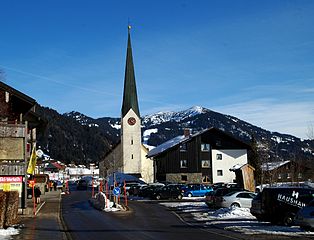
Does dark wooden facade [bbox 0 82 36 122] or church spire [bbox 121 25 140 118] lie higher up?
church spire [bbox 121 25 140 118]

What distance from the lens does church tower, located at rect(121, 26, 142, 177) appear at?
103m

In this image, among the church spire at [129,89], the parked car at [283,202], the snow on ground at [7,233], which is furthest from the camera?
the church spire at [129,89]

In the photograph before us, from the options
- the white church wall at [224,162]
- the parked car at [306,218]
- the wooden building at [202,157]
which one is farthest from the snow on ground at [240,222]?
the white church wall at [224,162]

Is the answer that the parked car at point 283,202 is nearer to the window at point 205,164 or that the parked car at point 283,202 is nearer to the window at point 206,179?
the window at point 205,164

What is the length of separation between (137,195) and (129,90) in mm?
49791

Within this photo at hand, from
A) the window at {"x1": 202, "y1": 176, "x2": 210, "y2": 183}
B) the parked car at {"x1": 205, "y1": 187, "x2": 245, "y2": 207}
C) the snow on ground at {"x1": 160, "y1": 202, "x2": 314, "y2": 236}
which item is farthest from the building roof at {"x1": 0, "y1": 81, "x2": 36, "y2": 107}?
the window at {"x1": 202, "y1": 176, "x2": 210, "y2": 183}

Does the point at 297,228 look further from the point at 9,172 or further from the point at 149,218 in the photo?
the point at 9,172

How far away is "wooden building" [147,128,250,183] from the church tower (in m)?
23.4

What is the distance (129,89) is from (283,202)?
271 ft

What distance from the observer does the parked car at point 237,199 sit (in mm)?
31275

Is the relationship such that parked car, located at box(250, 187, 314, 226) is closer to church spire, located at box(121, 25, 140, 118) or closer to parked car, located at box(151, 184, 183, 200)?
parked car, located at box(151, 184, 183, 200)

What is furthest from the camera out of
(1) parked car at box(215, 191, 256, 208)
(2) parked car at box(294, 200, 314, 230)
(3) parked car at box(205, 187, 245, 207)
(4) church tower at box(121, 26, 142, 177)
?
(4) church tower at box(121, 26, 142, 177)

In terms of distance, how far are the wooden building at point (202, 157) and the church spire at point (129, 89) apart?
77.9 ft

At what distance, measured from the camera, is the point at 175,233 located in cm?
1984
